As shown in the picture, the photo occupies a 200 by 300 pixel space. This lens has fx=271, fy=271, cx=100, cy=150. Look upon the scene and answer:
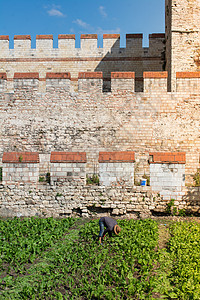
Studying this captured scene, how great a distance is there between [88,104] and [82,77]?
3.46 feet

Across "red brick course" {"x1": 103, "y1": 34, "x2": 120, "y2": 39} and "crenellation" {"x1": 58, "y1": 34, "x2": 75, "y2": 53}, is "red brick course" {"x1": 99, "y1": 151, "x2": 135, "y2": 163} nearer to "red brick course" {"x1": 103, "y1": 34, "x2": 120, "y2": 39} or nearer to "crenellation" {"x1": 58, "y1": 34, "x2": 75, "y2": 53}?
"crenellation" {"x1": 58, "y1": 34, "x2": 75, "y2": 53}

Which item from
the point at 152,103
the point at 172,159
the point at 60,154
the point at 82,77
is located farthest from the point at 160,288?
the point at 82,77

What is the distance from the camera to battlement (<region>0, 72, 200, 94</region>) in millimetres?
10102

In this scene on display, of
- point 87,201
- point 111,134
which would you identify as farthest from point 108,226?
point 111,134

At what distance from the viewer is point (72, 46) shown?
14.8m

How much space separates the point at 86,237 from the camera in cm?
643

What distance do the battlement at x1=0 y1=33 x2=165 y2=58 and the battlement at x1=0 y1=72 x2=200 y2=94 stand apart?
16.3 feet

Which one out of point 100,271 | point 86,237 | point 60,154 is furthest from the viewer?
point 60,154

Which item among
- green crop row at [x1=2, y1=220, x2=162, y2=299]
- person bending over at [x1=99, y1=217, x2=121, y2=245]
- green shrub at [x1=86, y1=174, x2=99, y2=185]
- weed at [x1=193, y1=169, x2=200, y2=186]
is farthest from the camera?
weed at [x1=193, y1=169, x2=200, y2=186]

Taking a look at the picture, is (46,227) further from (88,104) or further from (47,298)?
(88,104)

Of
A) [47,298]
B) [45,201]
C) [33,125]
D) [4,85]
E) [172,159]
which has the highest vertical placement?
[4,85]

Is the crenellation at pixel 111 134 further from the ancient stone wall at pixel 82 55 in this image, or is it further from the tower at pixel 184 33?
the ancient stone wall at pixel 82 55

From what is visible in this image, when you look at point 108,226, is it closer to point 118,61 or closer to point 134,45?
point 118,61

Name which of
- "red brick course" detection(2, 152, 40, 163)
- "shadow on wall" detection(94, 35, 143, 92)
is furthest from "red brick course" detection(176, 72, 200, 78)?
"red brick course" detection(2, 152, 40, 163)
